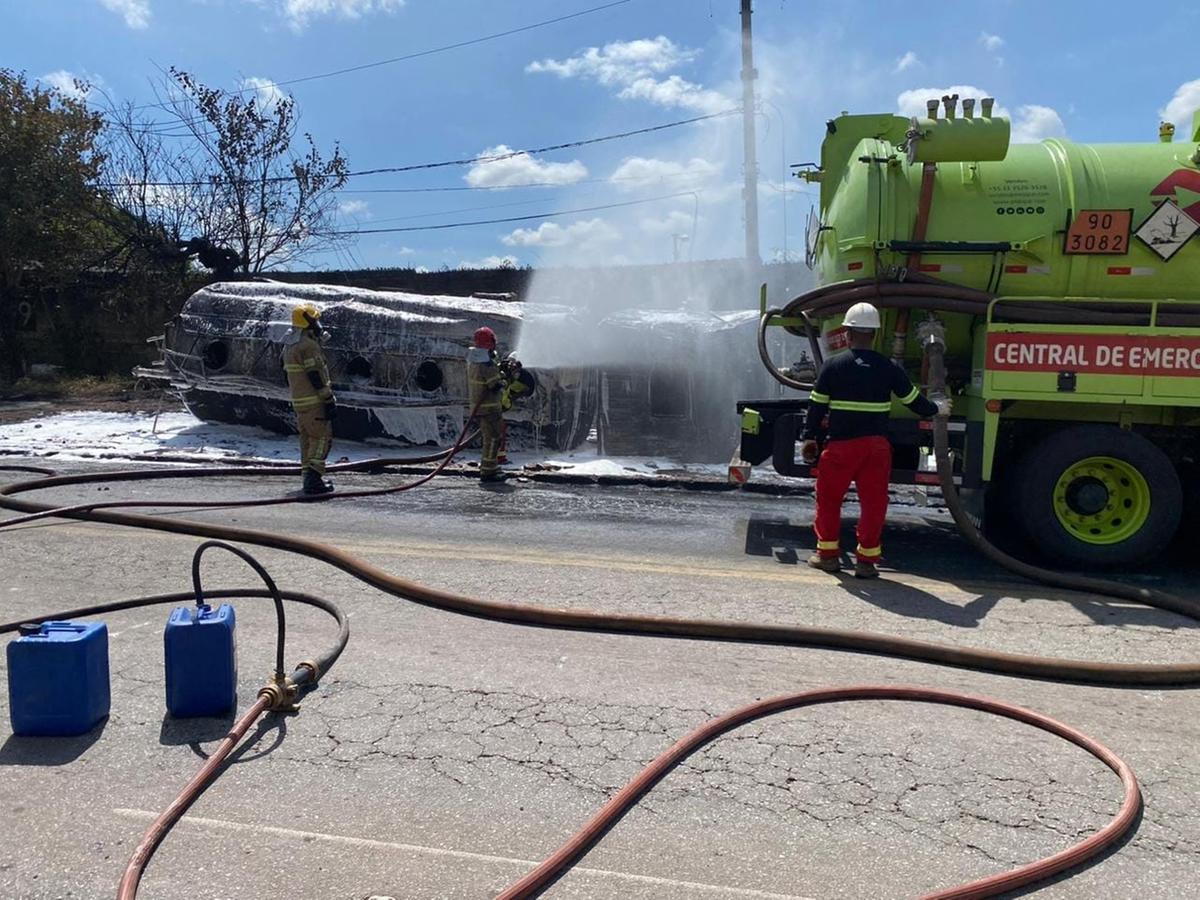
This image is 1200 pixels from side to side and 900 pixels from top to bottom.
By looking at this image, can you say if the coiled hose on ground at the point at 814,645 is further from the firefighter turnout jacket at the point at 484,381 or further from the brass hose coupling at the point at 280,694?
the firefighter turnout jacket at the point at 484,381

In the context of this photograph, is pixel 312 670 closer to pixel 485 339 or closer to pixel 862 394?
pixel 862 394

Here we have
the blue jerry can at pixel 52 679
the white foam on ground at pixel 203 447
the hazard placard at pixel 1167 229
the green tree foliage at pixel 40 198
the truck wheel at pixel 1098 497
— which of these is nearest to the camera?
the blue jerry can at pixel 52 679

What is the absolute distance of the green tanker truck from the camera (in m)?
6.33

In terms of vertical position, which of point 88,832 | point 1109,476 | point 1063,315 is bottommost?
point 88,832

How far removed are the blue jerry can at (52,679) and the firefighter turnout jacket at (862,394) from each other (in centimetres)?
441

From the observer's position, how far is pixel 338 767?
332 centimetres

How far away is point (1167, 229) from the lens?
649 cm

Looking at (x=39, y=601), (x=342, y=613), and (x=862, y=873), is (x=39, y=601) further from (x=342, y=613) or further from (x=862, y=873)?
(x=862, y=873)

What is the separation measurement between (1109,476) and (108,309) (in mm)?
21708

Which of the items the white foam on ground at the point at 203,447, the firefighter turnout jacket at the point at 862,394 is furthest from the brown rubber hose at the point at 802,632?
the white foam on ground at the point at 203,447

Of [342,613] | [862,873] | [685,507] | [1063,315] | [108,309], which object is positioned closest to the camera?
[862,873]

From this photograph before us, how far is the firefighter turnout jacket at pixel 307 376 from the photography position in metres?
8.98

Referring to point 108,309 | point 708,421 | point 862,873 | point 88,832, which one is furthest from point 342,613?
point 108,309

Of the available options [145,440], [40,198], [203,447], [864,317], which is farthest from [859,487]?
[40,198]
